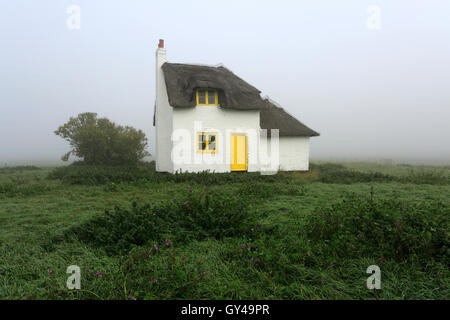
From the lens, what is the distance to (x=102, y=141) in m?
19.9

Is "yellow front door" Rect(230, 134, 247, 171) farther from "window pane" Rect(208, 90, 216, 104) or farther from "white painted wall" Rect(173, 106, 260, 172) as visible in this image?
"window pane" Rect(208, 90, 216, 104)

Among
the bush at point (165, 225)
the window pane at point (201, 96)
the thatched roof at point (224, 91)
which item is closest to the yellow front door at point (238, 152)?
the thatched roof at point (224, 91)

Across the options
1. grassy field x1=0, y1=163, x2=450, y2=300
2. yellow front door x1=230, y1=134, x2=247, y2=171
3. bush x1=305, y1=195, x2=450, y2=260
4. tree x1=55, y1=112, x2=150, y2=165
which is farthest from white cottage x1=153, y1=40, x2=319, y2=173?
bush x1=305, y1=195, x2=450, y2=260

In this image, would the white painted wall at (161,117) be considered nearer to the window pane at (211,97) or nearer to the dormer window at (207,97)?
the dormer window at (207,97)

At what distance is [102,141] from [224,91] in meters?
11.6

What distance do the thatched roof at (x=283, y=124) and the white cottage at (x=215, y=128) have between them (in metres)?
0.06

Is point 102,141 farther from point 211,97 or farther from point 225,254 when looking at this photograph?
point 225,254

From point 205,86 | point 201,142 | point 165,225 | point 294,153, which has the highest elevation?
point 205,86

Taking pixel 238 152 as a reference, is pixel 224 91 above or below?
above

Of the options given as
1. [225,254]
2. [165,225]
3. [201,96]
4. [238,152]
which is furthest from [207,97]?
[225,254]

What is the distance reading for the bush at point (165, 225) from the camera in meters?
3.87

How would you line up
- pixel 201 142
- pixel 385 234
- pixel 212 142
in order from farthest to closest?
pixel 212 142, pixel 201 142, pixel 385 234
